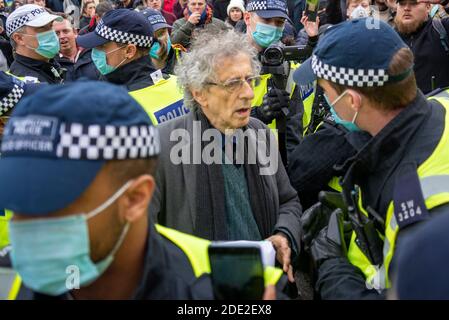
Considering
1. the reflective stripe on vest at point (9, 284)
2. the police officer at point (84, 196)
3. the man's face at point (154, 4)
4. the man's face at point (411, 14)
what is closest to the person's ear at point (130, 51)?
the man's face at point (411, 14)

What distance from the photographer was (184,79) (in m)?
3.03

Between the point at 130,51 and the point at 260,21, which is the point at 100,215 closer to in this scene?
the point at 130,51

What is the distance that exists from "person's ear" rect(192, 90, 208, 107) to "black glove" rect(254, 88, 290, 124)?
0.96 meters

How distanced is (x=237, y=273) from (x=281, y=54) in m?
2.62

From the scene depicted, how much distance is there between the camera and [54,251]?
149 cm

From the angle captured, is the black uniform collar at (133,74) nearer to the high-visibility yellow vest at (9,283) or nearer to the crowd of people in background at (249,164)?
the crowd of people in background at (249,164)

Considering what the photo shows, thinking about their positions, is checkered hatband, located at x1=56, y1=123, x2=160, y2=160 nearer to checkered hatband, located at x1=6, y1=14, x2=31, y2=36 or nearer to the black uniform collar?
the black uniform collar

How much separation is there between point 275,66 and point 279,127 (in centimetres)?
44

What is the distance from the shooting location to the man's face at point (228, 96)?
113 inches

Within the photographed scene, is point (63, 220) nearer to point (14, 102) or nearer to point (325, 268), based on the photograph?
point (325, 268)

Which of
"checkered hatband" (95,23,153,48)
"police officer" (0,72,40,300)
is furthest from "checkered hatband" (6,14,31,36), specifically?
"police officer" (0,72,40,300)

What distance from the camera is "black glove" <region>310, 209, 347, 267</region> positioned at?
2.55 meters
